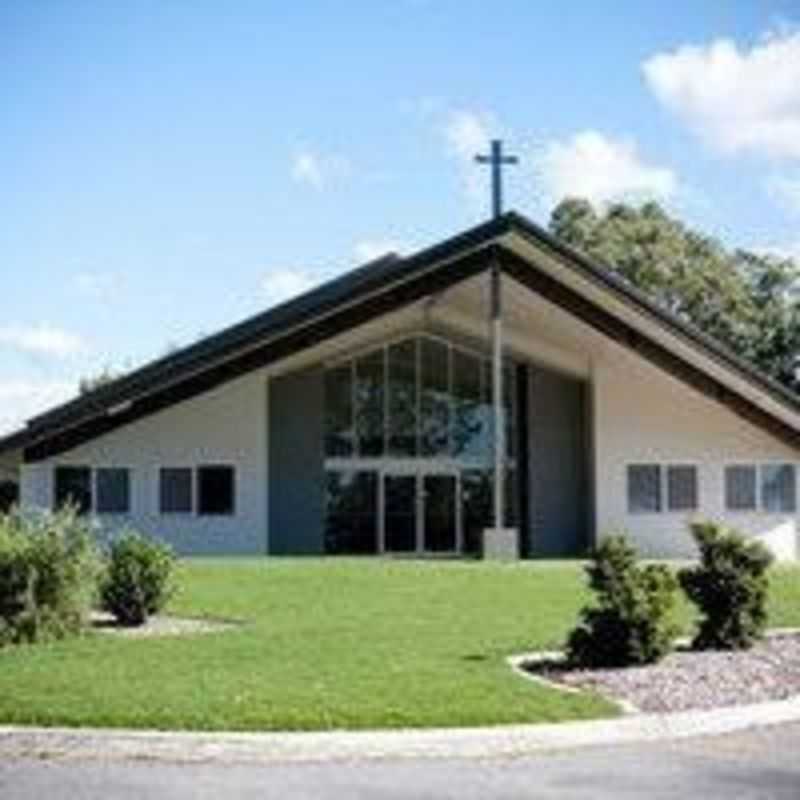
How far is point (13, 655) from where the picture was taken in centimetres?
1561

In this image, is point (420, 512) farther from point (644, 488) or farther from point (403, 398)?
point (644, 488)

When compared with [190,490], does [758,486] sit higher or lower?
higher

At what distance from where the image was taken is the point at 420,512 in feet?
128

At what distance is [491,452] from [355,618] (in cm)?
1900

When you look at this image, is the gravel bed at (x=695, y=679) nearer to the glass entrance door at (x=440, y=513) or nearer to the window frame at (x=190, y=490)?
the window frame at (x=190, y=490)

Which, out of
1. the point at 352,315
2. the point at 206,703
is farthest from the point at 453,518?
the point at 206,703

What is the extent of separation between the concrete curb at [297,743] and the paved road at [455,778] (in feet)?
0.63

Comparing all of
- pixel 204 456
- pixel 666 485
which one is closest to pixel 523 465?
pixel 666 485

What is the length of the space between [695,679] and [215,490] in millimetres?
23981

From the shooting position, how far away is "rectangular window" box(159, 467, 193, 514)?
37406 millimetres

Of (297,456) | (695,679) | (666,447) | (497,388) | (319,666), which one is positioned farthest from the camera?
(666,447)

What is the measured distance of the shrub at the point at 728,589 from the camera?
16469 mm

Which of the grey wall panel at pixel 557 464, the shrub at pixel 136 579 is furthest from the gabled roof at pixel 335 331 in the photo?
the shrub at pixel 136 579

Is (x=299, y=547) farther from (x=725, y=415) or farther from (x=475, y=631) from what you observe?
(x=475, y=631)
